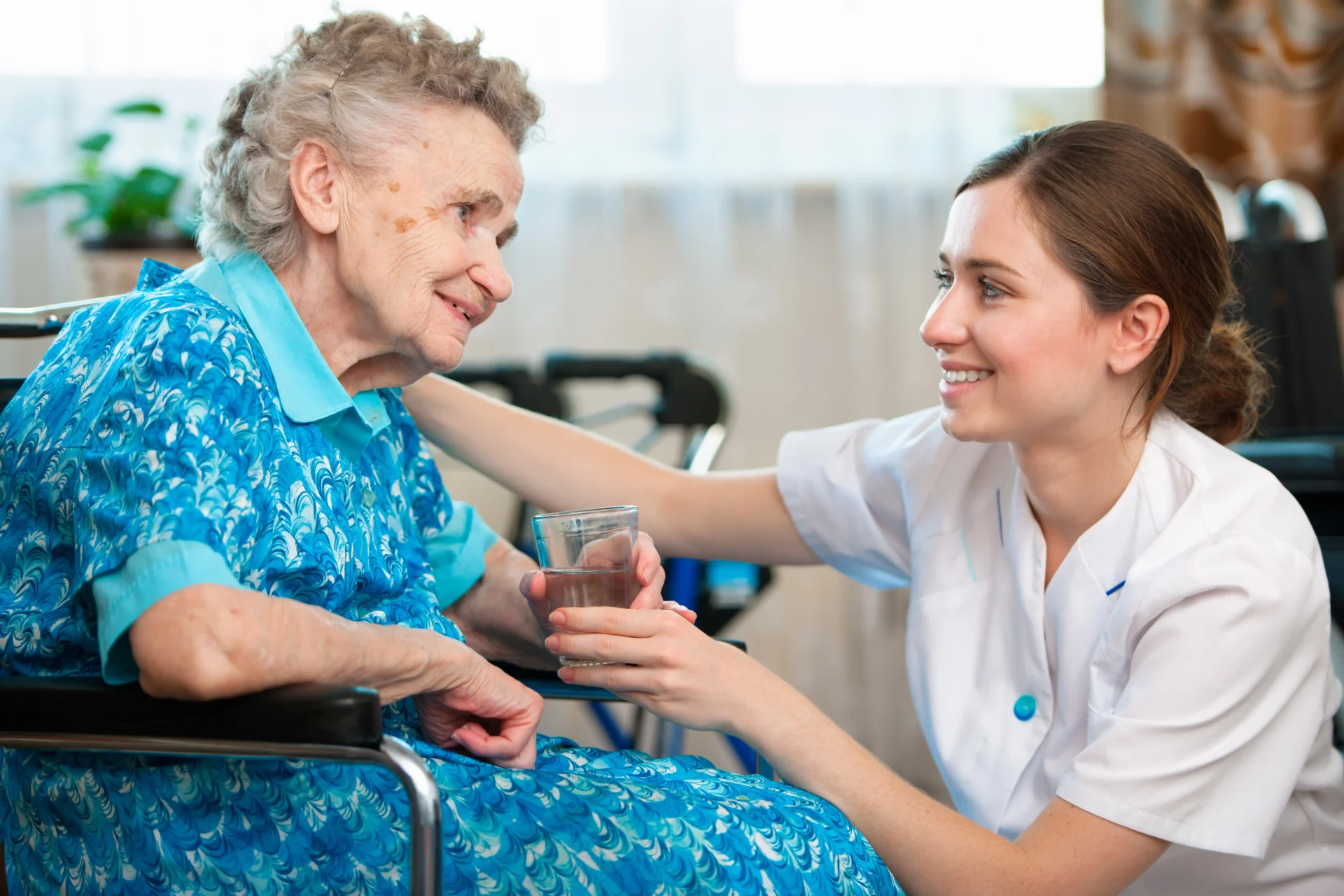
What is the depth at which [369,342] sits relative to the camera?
124 centimetres

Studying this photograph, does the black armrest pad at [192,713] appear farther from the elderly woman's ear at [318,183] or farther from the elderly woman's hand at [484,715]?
the elderly woman's ear at [318,183]

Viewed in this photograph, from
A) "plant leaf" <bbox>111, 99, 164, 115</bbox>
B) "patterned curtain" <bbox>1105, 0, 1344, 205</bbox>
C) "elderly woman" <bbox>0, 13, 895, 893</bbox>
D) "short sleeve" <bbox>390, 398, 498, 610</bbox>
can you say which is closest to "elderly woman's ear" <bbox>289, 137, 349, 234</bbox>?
"elderly woman" <bbox>0, 13, 895, 893</bbox>

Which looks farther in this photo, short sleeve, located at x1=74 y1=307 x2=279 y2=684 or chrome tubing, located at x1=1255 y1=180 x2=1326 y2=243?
chrome tubing, located at x1=1255 y1=180 x2=1326 y2=243

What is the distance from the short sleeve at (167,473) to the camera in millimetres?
909

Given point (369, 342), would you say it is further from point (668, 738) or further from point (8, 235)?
point (8, 235)

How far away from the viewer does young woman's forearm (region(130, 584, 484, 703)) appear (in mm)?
879

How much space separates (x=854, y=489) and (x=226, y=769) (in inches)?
32.6

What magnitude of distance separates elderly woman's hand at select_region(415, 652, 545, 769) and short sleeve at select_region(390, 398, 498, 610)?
0.91 feet

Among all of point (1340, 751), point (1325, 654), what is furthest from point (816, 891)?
point (1340, 751)

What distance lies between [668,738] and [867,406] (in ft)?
2.92

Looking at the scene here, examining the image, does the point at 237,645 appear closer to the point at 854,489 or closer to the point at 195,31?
the point at 854,489

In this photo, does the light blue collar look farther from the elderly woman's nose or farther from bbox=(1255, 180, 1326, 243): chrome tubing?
bbox=(1255, 180, 1326, 243): chrome tubing

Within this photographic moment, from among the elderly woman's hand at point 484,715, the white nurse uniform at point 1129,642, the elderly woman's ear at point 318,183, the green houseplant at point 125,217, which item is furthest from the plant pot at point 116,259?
the elderly woman's hand at point 484,715

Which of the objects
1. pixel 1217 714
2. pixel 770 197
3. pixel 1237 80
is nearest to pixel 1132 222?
pixel 1217 714
